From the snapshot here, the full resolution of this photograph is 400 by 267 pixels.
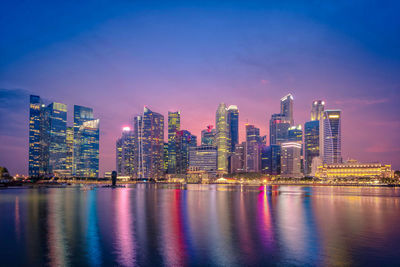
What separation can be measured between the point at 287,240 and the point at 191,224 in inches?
554

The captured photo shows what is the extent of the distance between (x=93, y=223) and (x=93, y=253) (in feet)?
58.1

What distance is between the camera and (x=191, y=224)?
136ft

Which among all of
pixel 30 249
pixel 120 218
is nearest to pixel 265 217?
pixel 120 218

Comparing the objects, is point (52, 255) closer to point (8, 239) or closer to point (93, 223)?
point (8, 239)

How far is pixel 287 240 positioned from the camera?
1227 inches

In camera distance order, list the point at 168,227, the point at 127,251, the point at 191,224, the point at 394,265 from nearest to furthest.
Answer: the point at 394,265, the point at 127,251, the point at 168,227, the point at 191,224

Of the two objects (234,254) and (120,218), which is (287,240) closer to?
(234,254)

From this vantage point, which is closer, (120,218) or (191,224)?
(191,224)

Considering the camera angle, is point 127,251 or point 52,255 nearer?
point 52,255

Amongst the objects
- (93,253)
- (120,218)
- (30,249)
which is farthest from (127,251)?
(120,218)

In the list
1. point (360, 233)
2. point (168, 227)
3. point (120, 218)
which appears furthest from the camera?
point (120, 218)

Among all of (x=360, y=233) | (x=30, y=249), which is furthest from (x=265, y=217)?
(x=30, y=249)

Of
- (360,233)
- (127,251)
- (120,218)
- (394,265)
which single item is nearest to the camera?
(394,265)

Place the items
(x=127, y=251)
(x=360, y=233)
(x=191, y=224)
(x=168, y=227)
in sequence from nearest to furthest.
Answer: (x=127, y=251) < (x=360, y=233) < (x=168, y=227) < (x=191, y=224)
